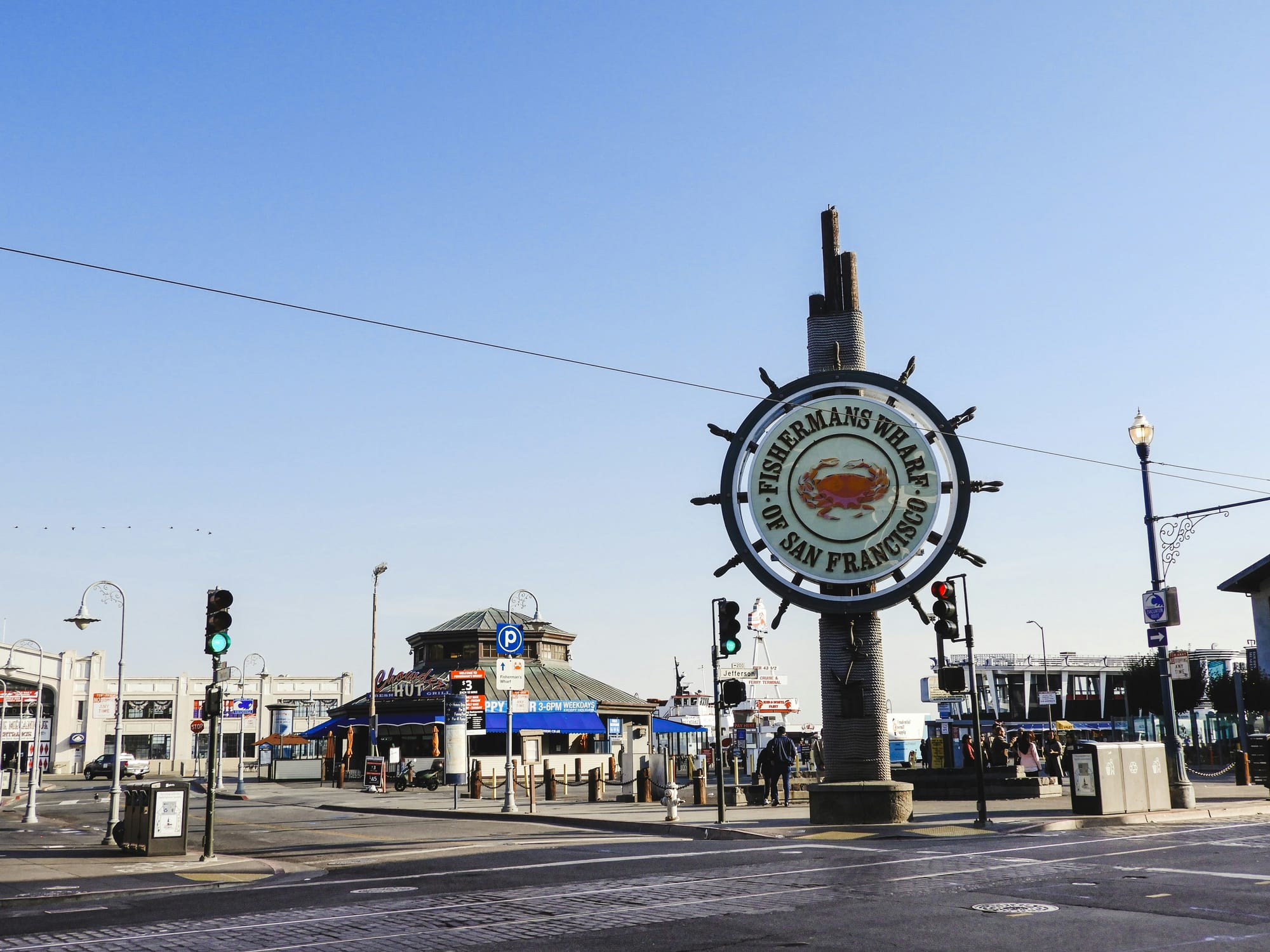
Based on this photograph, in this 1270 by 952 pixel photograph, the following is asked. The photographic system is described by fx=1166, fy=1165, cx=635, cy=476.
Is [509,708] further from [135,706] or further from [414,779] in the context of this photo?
[135,706]

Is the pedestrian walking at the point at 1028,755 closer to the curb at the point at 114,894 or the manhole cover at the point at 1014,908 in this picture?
the manhole cover at the point at 1014,908

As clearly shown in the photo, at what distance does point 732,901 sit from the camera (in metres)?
12.2

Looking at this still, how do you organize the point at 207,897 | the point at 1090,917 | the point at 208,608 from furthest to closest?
1. the point at 208,608
2. the point at 207,897
3. the point at 1090,917

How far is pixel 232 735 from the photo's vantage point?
→ 9900 centimetres

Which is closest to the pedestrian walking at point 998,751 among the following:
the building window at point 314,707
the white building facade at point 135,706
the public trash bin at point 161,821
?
the public trash bin at point 161,821

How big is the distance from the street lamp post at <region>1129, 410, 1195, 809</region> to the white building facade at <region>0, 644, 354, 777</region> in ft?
247

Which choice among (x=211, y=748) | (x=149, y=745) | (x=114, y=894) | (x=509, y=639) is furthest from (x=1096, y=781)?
(x=149, y=745)

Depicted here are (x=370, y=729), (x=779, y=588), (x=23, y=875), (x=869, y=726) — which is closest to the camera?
(x=23, y=875)

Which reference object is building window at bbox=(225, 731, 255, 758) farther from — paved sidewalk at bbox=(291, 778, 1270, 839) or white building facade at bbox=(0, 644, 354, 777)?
paved sidewalk at bbox=(291, 778, 1270, 839)

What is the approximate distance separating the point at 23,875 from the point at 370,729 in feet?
109

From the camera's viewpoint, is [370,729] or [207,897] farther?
[370,729]

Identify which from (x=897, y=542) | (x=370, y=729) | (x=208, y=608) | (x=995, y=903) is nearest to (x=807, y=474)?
(x=897, y=542)

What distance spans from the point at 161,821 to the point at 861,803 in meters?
12.5

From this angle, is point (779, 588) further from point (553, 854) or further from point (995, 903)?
point (995, 903)
